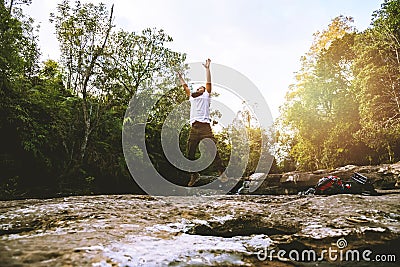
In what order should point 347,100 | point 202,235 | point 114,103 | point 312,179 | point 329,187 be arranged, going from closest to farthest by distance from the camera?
1. point 202,235
2. point 329,187
3. point 312,179
4. point 114,103
5. point 347,100

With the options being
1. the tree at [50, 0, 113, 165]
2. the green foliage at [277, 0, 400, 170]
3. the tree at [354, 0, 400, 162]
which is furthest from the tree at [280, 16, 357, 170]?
the tree at [50, 0, 113, 165]

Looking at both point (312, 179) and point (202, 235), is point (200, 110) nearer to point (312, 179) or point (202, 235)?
point (202, 235)

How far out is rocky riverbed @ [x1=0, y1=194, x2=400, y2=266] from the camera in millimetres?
1252

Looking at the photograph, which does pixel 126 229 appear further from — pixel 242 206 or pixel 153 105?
pixel 153 105

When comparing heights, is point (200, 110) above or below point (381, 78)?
below

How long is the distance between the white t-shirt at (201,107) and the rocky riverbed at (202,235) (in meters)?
3.27

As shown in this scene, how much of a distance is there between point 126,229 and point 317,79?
2951cm

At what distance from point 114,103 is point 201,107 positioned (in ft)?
42.0

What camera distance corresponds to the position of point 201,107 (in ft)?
18.7

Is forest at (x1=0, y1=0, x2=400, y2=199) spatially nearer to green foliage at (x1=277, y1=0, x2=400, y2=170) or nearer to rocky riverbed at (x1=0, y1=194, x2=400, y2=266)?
green foliage at (x1=277, y1=0, x2=400, y2=170)

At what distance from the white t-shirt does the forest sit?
21.7 feet

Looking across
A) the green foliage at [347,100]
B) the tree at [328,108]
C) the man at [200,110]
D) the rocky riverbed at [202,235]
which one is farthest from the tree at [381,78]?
the rocky riverbed at [202,235]

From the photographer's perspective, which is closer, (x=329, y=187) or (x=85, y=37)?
(x=329, y=187)

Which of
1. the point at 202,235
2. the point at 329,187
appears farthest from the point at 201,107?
the point at 202,235
